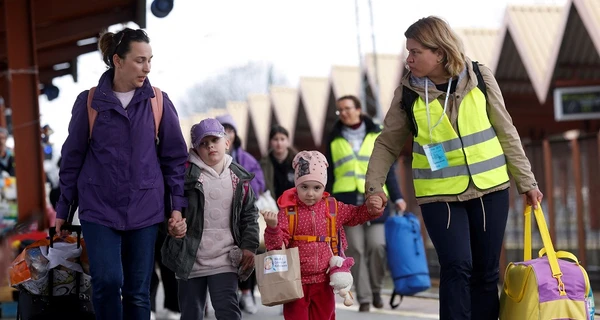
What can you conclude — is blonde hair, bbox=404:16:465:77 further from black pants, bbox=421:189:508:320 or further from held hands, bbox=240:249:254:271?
held hands, bbox=240:249:254:271

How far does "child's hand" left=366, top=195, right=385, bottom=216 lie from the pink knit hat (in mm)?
417

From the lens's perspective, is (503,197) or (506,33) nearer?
(503,197)

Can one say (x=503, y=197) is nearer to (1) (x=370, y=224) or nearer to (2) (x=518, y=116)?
(1) (x=370, y=224)

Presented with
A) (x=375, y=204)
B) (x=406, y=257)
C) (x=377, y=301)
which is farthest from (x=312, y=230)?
(x=377, y=301)

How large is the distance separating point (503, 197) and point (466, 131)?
0.43m

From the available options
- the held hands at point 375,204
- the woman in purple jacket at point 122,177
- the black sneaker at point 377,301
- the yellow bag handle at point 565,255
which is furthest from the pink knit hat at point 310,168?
the black sneaker at point 377,301

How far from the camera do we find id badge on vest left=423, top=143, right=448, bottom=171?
5816 mm

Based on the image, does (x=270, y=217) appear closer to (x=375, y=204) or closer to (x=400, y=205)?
(x=375, y=204)

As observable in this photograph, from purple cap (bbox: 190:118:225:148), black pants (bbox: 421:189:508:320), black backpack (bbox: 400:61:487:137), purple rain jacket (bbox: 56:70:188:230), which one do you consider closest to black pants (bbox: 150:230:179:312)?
purple cap (bbox: 190:118:225:148)

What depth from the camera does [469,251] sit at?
5770mm

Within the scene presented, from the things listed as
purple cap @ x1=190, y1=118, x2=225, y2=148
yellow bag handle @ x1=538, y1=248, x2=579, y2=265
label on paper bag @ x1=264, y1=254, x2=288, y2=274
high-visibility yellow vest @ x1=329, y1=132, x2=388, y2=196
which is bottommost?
yellow bag handle @ x1=538, y1=248, x2=579, y2=265

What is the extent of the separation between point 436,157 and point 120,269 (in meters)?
1.84

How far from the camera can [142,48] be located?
5969 millimetres

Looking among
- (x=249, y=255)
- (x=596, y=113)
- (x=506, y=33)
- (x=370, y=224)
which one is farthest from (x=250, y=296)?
(x=506, y=33)
